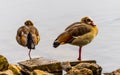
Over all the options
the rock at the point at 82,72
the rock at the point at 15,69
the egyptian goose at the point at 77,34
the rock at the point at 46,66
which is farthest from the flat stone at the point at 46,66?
the rock at the point at 82,72

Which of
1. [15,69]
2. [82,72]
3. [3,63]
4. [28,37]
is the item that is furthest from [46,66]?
[28,37]

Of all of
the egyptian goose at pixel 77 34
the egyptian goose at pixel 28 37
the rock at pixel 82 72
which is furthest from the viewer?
the egyptian goose at pixel 28 37

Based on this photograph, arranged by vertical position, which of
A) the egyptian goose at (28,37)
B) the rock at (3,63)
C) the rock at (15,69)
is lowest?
the rock at (15,69)

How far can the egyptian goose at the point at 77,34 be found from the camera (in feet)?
33.7

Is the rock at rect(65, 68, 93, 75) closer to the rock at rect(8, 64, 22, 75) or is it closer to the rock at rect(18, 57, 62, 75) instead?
the rock at rect(18, 57, 62, 75)

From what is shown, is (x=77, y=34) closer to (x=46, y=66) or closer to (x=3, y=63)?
(x=46, y=66)

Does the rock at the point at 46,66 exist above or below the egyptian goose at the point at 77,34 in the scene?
below

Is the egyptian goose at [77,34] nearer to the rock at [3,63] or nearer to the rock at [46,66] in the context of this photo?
the rock at [46,66]

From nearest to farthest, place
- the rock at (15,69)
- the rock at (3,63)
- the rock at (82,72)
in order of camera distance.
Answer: the rock at (82,72)
the rock at (3,63)
the rock at (15,69)

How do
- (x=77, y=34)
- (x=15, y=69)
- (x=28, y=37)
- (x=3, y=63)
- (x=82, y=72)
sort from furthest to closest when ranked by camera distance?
(x=28, y=37) < (x=77, y=34) < (x=15, y=69) < (x=3, y=63) < (x=82, y=72)

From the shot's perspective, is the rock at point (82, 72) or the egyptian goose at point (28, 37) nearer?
the rock at point (82, 72)

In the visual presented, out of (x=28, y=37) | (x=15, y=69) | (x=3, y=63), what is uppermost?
(x=28, y=37)

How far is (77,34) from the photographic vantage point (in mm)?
10438

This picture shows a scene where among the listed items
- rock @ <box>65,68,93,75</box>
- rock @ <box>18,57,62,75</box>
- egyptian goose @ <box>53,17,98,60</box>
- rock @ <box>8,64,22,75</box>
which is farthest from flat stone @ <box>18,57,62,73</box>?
rock @ <box>65,68,93,75</box>
